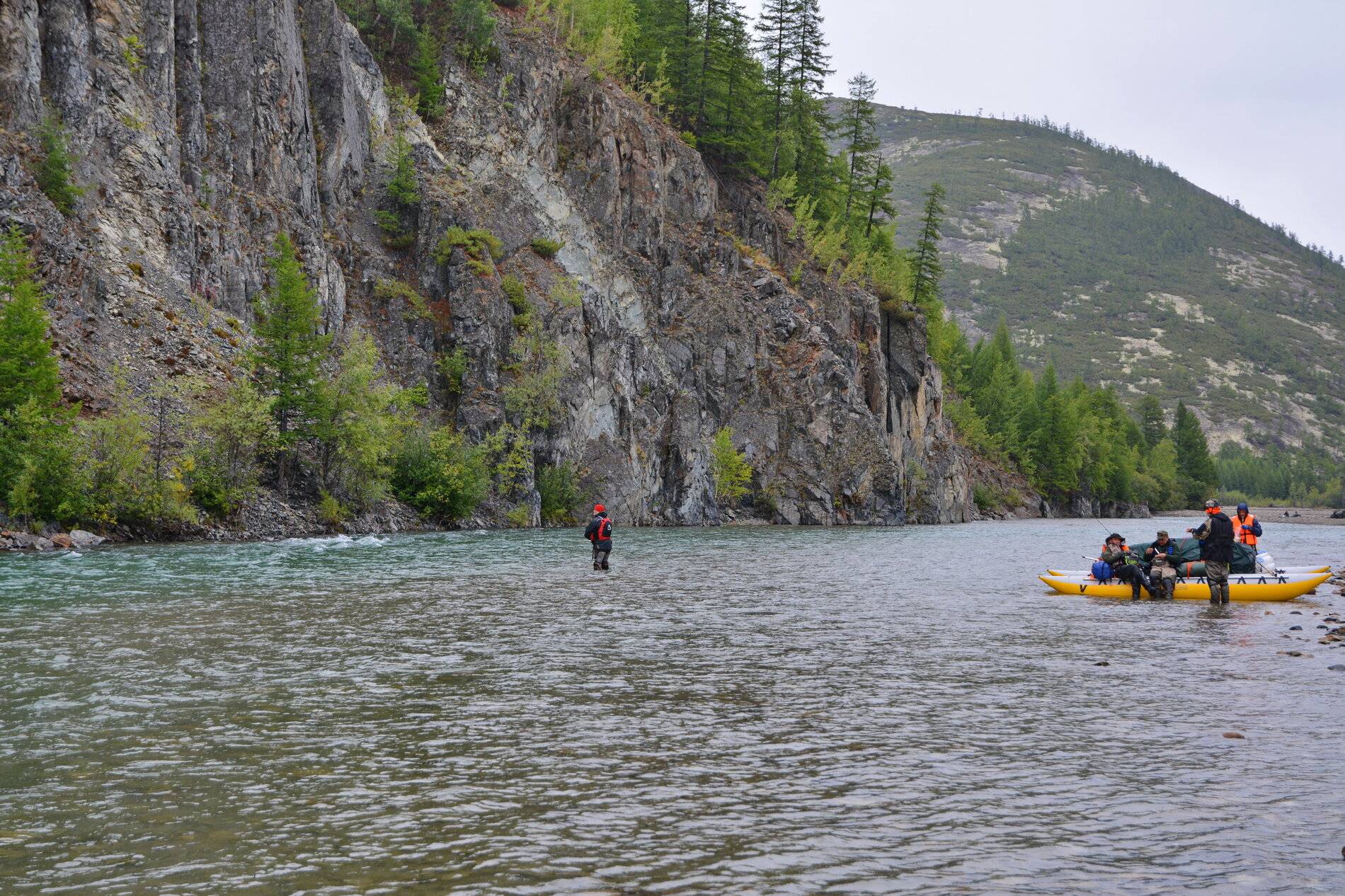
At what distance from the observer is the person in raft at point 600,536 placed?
1328 inches

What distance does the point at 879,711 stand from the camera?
14398mm

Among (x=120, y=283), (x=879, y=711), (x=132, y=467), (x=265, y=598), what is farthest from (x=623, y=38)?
(x=879, y=711)

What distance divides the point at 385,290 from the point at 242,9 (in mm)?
18522

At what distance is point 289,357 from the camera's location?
49312mm

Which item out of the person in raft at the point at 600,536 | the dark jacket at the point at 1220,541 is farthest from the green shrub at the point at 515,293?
the dark jacket at the point at 1220,541

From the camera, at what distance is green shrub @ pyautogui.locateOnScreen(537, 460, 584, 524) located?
65.6 m

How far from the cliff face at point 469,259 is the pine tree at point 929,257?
12094 mm

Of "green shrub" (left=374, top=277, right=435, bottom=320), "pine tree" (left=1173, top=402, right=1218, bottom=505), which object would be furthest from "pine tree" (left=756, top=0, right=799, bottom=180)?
"pine tree" (left=1173, top=402, right=1218, bottom=505)

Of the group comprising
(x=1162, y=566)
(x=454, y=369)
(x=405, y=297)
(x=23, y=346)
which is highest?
(x=405, y=297)

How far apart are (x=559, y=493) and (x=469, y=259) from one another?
56.7ft

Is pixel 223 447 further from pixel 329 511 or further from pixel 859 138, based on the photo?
pixel 859 138

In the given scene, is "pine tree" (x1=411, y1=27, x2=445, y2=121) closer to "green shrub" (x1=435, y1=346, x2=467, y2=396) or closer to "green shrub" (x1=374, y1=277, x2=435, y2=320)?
"green shrub" (x1=374, y1=277, x2=435, y2=320)

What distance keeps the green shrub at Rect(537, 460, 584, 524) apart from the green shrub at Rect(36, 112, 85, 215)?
102ft

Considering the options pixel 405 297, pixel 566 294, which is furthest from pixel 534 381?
pixel 405 297
